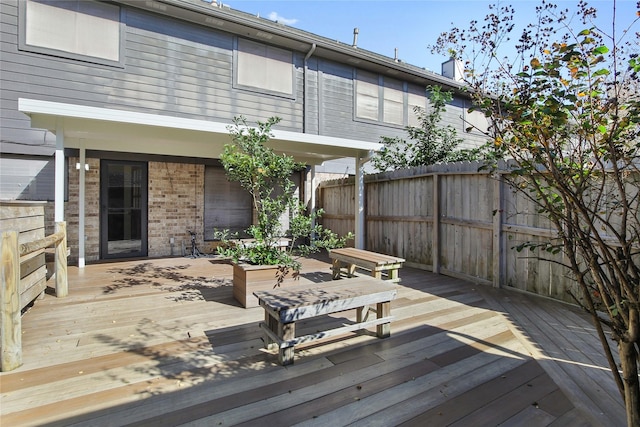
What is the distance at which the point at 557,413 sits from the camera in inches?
84.0

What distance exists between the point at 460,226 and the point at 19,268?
5899 millimetres

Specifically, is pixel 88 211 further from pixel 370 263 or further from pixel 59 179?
pixel 370 263

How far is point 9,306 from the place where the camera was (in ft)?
8.41

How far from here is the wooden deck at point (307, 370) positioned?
82.9 inches

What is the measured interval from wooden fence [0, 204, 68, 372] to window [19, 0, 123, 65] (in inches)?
143

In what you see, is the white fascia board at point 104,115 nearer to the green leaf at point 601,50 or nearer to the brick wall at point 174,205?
the brick wall at point 174,205

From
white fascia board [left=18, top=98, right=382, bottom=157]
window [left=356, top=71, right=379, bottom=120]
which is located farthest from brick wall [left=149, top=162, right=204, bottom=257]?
window [left=356, top=71, right=379, bottom=120]

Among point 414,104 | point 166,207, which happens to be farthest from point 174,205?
point 414,104

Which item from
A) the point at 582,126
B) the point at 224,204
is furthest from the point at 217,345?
the point at 224,204

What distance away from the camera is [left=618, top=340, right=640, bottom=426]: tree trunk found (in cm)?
140

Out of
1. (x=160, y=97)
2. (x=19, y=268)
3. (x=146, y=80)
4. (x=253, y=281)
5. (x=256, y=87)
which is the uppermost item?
(x=256, y=87)

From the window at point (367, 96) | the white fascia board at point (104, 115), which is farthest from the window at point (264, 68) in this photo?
the white fascia board at point (104, 115)

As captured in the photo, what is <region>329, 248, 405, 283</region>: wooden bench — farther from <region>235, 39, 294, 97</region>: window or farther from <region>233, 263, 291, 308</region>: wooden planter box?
<region>235, 39, 294, 97</region>: window

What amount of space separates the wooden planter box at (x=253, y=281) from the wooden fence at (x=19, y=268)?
2.12 metres
